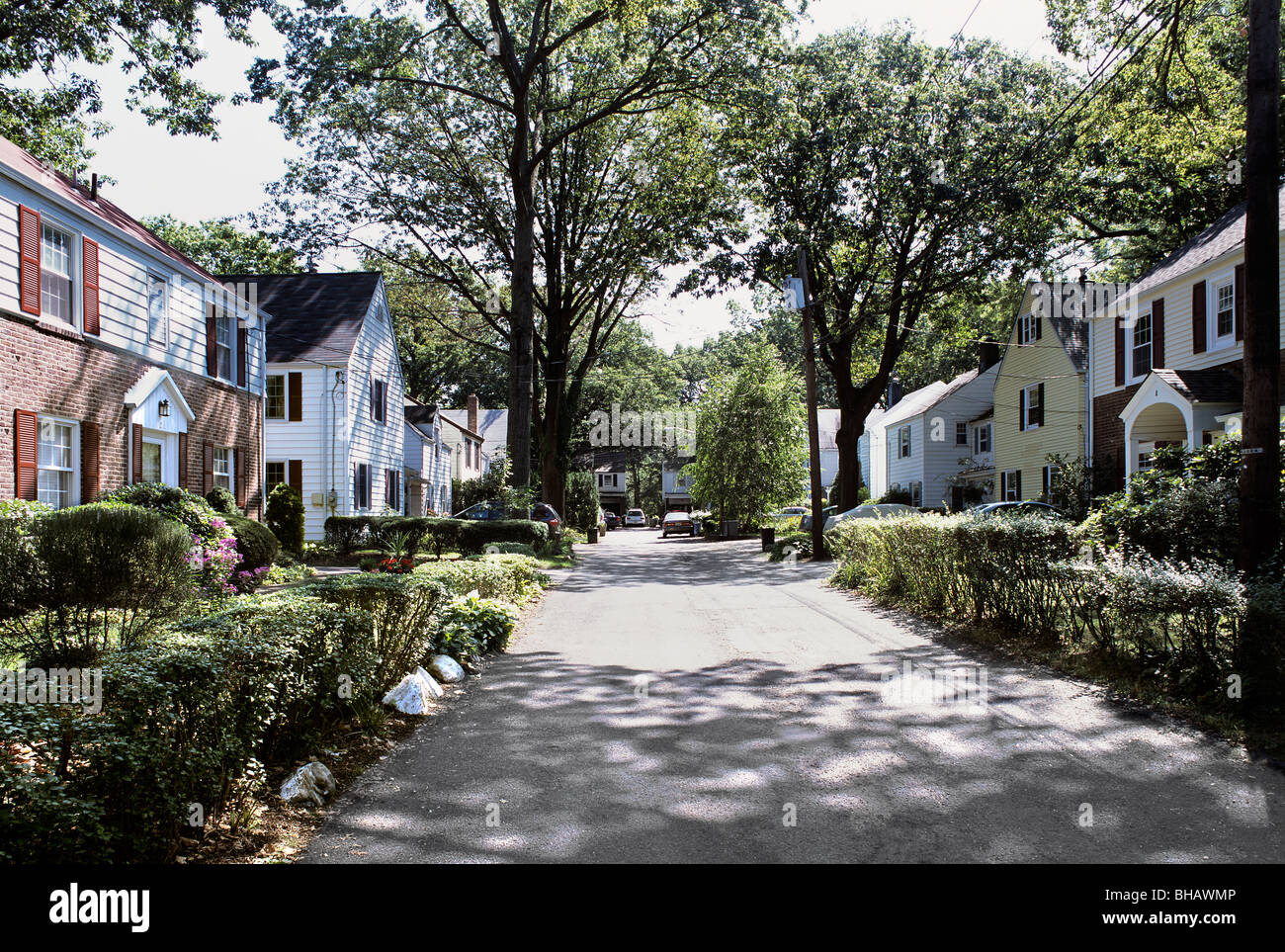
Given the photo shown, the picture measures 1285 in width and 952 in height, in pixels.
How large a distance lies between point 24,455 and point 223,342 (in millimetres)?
7849

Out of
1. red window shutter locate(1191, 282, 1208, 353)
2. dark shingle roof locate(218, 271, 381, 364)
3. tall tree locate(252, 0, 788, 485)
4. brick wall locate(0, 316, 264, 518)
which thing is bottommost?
brick wall locate(0, 316, 264, 518)

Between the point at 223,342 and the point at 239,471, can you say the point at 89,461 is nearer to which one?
the point at 239,471

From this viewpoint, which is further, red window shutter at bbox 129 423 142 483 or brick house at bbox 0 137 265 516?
red window shutter at bbox 129 423 142 483

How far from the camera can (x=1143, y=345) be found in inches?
901

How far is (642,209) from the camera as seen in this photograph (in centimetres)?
3142

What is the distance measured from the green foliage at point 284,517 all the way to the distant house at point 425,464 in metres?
17.6

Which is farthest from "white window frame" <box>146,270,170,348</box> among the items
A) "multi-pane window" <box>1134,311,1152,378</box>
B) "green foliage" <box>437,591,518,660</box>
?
"multi-pane window" <box>1134,311,1152,378</box>

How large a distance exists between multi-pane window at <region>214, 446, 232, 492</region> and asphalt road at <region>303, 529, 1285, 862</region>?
12.9 meters

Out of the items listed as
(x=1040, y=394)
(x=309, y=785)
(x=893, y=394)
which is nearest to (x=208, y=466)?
(x=309, y=785)

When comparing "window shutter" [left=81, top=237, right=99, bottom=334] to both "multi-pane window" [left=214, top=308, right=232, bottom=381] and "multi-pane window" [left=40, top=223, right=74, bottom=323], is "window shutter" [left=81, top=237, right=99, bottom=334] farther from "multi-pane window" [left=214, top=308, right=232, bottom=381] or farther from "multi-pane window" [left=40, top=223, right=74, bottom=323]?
"multi-pane window" [left=214, top=308, right=232, bottom=381]

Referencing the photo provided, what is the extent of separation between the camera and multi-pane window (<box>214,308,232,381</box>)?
1927 centimetres

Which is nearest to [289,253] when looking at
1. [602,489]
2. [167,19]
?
[167,19]

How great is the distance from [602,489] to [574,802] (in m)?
88.2

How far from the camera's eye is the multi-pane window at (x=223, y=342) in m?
19.3
